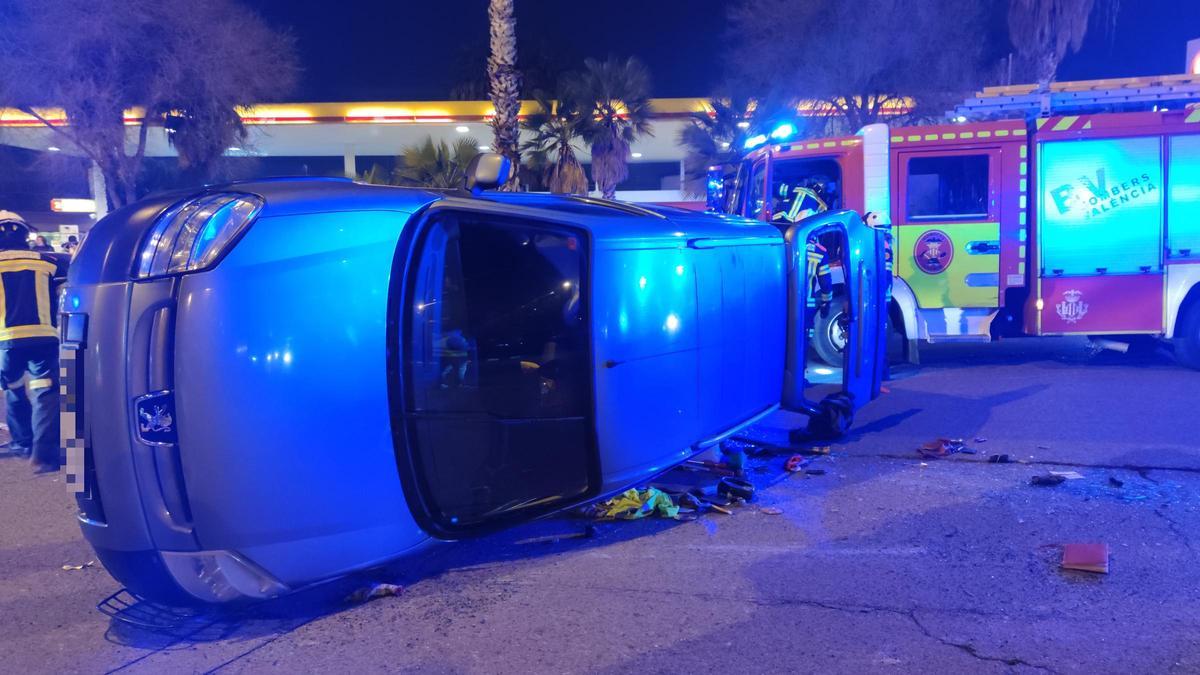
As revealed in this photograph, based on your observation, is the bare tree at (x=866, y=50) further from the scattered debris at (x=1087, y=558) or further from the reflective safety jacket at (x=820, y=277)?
the scattered debris at (x=1087, y=558)

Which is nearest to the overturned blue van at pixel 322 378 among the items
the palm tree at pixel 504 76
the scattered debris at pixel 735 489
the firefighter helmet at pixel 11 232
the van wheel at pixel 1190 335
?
the scattered debris at pixel 735 489

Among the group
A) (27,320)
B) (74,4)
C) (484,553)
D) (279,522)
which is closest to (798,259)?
(484,553)

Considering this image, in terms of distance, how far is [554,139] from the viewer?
21.6 m

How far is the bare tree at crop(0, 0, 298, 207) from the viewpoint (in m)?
14.7

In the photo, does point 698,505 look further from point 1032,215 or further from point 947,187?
point 1032,215

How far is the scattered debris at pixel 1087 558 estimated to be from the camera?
4262 mm

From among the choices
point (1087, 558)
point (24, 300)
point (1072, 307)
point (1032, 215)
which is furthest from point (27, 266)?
point (1072, 307)

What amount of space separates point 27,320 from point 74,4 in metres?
10.6

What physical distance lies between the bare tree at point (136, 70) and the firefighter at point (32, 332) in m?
10.0

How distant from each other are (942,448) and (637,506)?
8.78ft

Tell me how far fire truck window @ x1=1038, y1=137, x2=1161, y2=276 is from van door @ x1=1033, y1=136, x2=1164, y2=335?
0.4 inches

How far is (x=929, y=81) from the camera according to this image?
1978 cm

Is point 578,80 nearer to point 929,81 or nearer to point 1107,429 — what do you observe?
point 929,81

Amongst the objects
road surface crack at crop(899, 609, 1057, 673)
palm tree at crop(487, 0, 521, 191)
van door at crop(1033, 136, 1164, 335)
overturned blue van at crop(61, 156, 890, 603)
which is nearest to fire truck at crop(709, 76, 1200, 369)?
van door at crop(1033, 136, 1164, 335)
